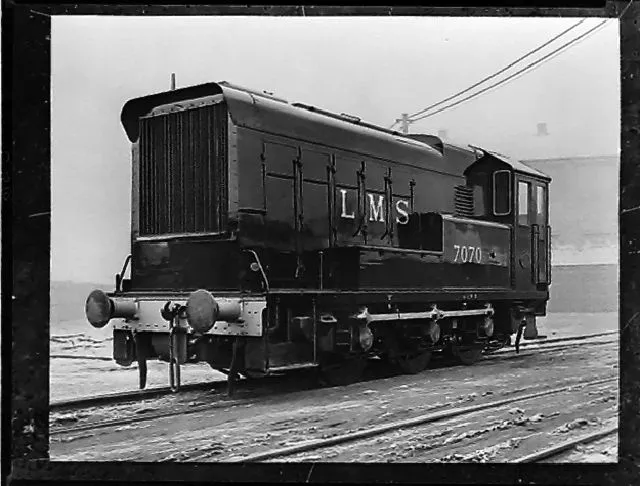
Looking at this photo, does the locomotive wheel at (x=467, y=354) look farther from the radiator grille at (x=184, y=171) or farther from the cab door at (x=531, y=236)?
the radiator grille at (x=184, y=171)

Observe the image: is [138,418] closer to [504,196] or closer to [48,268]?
[48,268]

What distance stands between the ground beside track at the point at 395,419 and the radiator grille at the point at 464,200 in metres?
1.02

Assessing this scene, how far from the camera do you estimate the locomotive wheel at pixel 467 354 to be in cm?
482

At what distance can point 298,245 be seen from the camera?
14.3 ft

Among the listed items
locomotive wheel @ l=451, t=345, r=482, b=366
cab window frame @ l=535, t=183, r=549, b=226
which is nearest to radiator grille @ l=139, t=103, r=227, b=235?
locomotive wheel @ l=451, t=345, r=482, b=366

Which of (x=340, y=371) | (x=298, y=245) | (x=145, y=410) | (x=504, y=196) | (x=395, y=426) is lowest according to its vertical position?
(x=395, y=426)

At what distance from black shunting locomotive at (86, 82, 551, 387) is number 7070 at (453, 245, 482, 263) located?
0.01 metres

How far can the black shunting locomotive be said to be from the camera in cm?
424

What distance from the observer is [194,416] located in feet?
13.6

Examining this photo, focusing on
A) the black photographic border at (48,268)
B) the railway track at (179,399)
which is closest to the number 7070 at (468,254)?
the black photographic border at (48,268)

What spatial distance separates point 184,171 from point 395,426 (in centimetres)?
184

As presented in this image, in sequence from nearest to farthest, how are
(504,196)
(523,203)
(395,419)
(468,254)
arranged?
(395,419) < (468,254) < (523,203) < (504,196)

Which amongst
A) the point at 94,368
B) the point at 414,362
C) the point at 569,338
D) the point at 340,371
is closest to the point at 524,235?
the point at 569,338

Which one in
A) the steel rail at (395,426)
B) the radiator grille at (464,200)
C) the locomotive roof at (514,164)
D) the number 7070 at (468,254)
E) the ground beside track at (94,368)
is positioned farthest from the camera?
the radiator grille at (464,200)
